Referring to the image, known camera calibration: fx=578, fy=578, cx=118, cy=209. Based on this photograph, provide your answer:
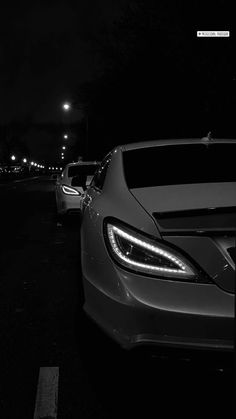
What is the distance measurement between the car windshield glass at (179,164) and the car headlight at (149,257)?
2.60 ft

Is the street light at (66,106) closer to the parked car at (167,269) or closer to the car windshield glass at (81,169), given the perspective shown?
the car windshield glass at (81,169)

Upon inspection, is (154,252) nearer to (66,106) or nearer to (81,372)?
(81,372)

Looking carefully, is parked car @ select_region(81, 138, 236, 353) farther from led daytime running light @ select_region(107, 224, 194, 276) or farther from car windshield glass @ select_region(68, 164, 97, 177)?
car windshield glass @ select_region(68, 164, 97, 177)

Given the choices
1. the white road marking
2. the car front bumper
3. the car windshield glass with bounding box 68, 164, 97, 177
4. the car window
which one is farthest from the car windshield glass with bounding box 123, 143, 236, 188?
the car windshield glass with bounding box 68, 164, 97, 177

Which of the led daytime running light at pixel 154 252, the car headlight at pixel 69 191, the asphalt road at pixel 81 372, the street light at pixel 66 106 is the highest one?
the led daytime running light at pixel 154 252

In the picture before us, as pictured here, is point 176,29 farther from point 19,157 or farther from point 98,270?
point 19,157

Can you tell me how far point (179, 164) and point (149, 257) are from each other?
1.46 metres

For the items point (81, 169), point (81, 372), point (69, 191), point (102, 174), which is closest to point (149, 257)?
point (81, 372)

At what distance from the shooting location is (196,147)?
4711 mm

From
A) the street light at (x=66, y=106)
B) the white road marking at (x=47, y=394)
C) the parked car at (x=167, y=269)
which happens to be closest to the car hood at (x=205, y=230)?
the parked car at (x=167, y=269)

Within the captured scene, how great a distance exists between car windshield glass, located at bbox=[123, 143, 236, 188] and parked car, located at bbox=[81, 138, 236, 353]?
393 millimetres

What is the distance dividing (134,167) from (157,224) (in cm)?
128

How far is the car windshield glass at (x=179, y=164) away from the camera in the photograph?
4070mm

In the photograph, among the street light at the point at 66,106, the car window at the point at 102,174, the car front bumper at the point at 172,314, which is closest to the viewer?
the car front bumper at the point at 172,314
